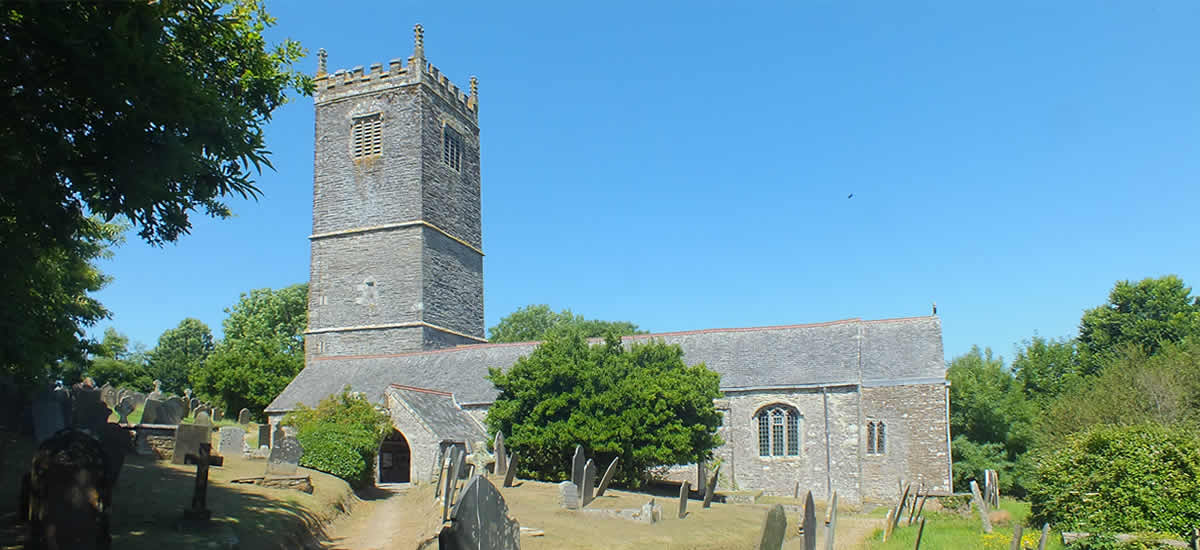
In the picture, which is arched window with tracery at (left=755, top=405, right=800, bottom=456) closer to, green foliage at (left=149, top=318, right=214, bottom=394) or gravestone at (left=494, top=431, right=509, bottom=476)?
gravestone at (left=494, top=431, right=509, bottom=476)

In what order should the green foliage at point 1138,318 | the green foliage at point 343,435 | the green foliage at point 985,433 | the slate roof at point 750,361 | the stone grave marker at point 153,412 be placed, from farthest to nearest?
the green foliage at point 1138,318 → the green foliage at point 985,433 → the slate roof at point 750,361 → the stone grave marker at point 153,412 → the green foliage at point 343,435

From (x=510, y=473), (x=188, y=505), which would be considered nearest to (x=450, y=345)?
(x=510, y=473)

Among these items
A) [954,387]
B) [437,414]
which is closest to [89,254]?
[437,414]

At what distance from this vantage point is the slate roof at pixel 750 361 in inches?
1139

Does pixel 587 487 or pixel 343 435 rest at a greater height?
pixel 343 435

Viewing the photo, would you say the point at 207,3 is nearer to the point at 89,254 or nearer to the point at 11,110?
the point at 11,110

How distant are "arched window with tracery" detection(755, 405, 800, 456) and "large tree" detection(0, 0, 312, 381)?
867 inches

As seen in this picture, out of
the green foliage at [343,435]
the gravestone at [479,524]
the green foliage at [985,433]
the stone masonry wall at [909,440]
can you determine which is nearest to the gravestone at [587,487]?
the green foliage at [343,435]

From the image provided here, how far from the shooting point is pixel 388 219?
1404 inches

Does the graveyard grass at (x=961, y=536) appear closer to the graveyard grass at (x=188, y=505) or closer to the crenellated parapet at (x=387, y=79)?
the graveyard grass at (x=188, y=505)

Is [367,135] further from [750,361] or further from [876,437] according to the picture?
[876,437]

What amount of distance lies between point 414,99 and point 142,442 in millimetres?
20628

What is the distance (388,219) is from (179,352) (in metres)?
32.3

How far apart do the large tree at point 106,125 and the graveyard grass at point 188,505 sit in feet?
9.66
